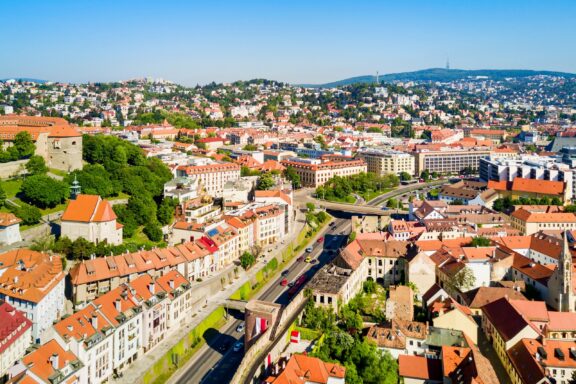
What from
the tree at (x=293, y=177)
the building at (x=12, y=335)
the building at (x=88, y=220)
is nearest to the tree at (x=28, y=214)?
the building at (x=88, y=220)

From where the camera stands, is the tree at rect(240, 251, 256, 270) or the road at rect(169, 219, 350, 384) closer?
the road at rect(169, 219, 350, 384)

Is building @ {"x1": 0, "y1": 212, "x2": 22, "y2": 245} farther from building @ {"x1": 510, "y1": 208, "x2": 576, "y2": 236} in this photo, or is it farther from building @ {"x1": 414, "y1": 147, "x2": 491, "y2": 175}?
building @ {"x1": 414, "y1": 147, "x2": 491, "y2": 175}

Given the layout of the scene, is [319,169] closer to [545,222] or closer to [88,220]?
[545,222]

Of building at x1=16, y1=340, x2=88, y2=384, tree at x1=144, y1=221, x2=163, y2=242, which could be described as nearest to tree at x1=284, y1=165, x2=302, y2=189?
tree at x1=144, y1=221, x2=163, y2=242

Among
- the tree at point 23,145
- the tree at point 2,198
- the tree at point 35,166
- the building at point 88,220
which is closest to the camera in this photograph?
the building at point 88,220

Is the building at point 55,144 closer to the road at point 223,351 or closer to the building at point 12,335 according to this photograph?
the road at point 223,351

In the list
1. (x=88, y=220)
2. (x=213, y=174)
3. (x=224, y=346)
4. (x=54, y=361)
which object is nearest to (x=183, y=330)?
(x=224, y=346)

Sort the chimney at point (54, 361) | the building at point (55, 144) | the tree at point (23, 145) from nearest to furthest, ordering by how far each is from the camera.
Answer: the chimney at point (54, 361) < the tree at point (23, 145) < the building at point (55, 144)
